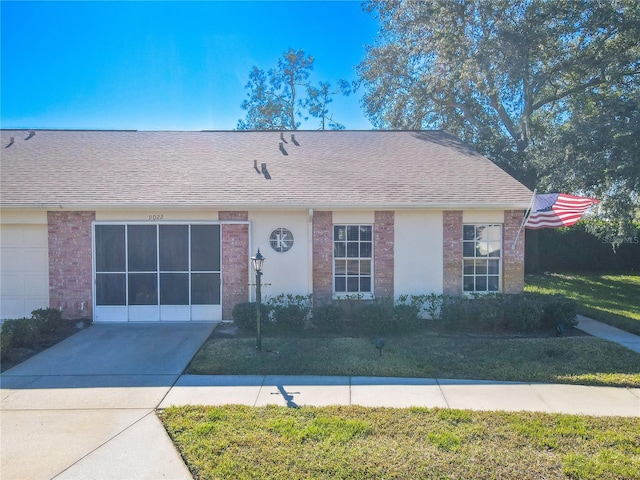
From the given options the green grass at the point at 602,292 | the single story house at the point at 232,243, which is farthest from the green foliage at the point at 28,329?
the green grass at the point at 602,292

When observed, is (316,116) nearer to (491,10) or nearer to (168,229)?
(491,10)

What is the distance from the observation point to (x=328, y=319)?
8758mm

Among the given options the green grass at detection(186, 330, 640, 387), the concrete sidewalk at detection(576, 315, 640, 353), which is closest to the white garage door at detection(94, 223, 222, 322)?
the green grass at detection(186, 330, 640, 387)

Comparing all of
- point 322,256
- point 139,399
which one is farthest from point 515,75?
point 139,399

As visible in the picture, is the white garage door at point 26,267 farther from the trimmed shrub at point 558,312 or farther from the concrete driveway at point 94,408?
the trimmed shrub at point 558,312

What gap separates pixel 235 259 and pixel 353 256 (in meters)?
2.80

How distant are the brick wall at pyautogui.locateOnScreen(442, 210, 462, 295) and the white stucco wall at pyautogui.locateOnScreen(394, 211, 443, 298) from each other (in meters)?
0.12

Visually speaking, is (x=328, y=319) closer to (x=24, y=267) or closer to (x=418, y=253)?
(x=418, y=253)

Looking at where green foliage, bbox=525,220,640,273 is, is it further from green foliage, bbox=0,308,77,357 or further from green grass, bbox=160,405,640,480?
green foliage, bbox=0,308,77,357

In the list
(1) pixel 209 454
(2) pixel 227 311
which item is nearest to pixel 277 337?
(2) pixel 227 311

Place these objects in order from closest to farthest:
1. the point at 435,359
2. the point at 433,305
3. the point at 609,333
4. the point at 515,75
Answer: the point at 435,359
the point at 609,333
the point at 433,305
the point at 515,75

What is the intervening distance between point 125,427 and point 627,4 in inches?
735

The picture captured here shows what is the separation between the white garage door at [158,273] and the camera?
959cm

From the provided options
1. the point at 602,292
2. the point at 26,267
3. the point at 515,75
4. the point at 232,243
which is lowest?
the point at 602,292
